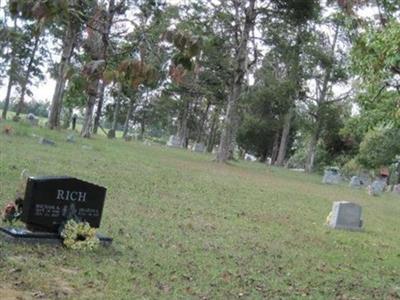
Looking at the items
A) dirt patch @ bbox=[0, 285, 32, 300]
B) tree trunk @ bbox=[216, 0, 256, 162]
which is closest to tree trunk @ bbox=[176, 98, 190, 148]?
tree trunk @ bbox=[216, 0, 256, 162]

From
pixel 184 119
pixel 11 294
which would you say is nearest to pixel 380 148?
pixel 184 119

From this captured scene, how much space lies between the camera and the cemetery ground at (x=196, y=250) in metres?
6.60

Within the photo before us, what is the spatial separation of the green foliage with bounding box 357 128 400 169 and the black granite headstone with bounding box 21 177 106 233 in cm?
4299

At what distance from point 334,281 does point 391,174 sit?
51.1m

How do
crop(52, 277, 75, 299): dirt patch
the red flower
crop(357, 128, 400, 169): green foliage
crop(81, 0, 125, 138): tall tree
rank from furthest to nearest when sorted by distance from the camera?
1. crop(357, 128, 400, 169): green foliage
2. the red flower
3. crop(52, 277, 75, 299): dirt patch
4. crop(81, 0, 125, 138): tall tree

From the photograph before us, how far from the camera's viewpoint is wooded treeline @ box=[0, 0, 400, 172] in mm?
3341

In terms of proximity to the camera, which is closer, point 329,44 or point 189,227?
point 189,227

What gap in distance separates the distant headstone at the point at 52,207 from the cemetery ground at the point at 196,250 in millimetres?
241

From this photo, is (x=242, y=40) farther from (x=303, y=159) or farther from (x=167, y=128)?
(x=167, y=128)

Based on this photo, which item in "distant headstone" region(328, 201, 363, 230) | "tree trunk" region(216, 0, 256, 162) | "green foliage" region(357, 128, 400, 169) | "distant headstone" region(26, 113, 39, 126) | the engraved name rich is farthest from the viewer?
"green foliage" region(357, 128, 400, 169)

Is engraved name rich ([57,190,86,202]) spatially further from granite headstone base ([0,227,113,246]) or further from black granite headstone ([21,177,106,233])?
granite headstone base ([0,227,113,246])

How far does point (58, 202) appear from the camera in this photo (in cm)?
769

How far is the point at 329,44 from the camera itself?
38.2 m

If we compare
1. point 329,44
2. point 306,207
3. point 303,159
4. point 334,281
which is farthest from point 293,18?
point 303,159
